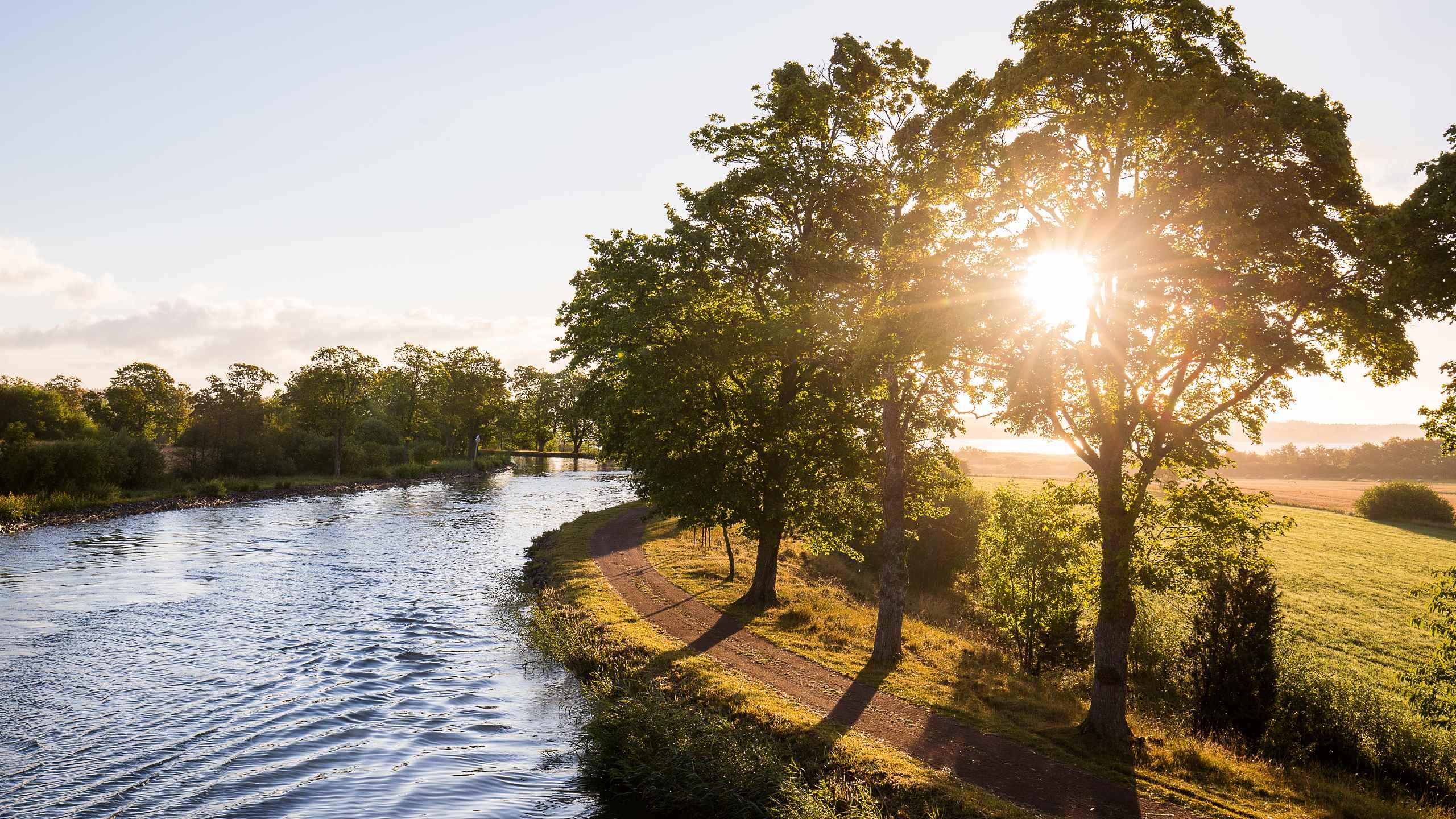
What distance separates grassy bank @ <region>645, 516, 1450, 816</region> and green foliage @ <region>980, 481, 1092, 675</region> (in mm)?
1457

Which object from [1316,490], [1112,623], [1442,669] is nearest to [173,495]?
[1112,623]

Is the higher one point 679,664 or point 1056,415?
point 1056,415

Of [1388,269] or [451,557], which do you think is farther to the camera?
[451,557]

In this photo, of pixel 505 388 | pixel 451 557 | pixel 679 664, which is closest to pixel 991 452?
pixel 505 388

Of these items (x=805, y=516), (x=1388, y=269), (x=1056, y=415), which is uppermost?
(x=1388, y=269)

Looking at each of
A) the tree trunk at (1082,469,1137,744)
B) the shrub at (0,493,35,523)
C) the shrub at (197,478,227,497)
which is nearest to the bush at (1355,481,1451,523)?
the tree trunk at (1082,469,1137,744)

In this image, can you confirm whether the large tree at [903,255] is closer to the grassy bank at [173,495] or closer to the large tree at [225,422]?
the grassy bank at [173,495]

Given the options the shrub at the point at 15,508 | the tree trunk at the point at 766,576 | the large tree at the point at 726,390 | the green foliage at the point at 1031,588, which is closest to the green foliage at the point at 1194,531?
the green foliage at the point at 1031,588

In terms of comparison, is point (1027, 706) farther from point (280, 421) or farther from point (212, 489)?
point (280, 421)

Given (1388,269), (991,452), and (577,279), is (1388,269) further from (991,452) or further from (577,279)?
(991,452)

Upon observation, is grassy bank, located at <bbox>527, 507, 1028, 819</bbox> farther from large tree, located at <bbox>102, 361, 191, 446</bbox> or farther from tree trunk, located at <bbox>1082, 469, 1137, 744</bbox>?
large tree, located at <bbox>102, 361, 191, 446</bbox>

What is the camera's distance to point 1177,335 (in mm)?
15312

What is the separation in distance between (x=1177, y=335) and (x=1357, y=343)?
10.6ft

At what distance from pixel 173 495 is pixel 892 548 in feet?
203
